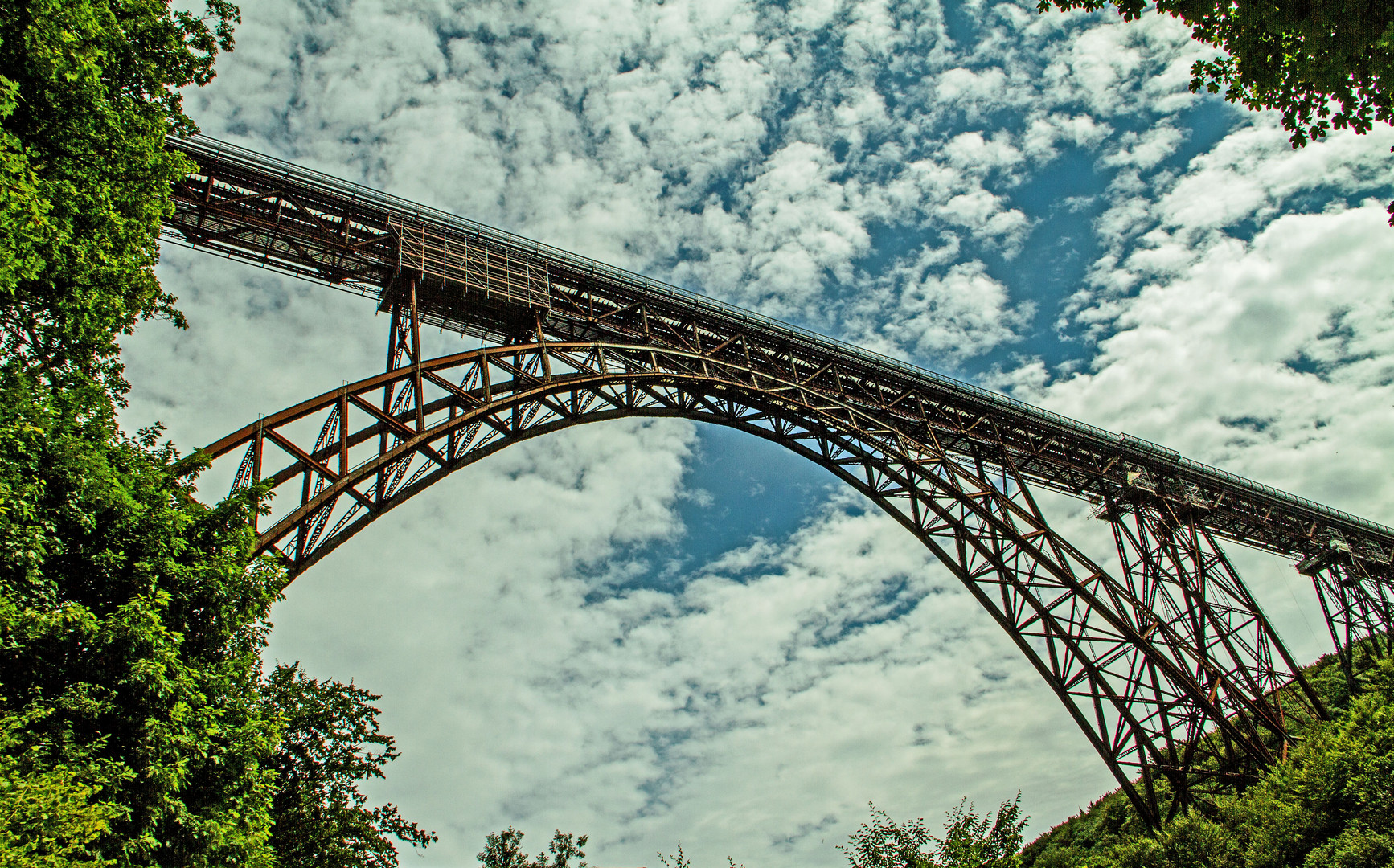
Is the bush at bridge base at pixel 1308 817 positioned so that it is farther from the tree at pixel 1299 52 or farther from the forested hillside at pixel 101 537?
the forested hillside at pixel 101 537

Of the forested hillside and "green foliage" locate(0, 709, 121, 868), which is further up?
the forested hillside

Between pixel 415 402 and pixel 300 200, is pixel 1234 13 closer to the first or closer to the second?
pixel 415 402

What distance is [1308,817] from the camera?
17.8 metres

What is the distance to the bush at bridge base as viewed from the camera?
53.5 feet

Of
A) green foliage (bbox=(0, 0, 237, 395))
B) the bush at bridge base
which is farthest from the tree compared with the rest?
the bush at bridge base

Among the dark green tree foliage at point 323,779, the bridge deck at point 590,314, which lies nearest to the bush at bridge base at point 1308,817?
the bridge deck at point 590,314

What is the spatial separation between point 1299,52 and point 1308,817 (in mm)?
16753

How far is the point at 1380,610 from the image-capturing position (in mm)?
35312

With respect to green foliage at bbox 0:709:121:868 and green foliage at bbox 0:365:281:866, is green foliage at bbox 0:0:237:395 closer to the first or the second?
green foliage at bbox 0:365:281:866

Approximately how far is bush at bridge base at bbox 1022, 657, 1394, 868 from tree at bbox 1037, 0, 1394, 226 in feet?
45.8

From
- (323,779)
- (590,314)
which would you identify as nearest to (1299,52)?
(590,314)

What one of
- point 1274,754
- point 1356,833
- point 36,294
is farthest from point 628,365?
point 1274,754

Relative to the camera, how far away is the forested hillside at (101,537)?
27.6 feet

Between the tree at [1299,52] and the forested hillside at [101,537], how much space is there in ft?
40.0
